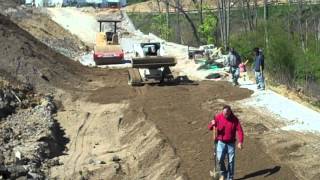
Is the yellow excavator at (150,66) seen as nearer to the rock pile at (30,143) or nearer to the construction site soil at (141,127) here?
the construction site soil at (141,127)

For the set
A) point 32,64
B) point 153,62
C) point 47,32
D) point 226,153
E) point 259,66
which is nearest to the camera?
point 226,153

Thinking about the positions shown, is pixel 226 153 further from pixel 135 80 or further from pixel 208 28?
pixel 208 28

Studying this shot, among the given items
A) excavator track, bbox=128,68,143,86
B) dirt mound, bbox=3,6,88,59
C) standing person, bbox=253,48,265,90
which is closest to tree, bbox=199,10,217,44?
dirt mound, bbox=3,6,88,59

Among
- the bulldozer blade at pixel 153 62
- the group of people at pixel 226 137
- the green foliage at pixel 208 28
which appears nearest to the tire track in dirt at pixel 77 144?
the group of people at pixel 226 137

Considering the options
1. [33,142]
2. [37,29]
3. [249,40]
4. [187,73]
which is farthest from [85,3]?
[33,142]

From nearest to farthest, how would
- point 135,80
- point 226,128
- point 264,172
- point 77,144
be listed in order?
point 226,128, point 264,172, point 77,144, point 135,80

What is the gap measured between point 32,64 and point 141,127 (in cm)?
1075

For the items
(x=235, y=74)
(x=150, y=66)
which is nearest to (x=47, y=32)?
(x=150, y=66)

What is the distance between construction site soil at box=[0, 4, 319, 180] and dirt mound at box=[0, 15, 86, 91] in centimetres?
5

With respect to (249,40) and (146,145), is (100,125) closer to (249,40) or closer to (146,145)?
(146,145)

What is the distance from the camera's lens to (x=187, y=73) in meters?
33.1

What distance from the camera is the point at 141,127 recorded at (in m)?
18.8

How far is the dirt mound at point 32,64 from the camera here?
2617 centimetres

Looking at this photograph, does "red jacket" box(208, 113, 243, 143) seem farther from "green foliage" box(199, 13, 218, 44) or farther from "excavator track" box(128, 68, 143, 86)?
"green foliage" box(199, 13, 218, 44)
